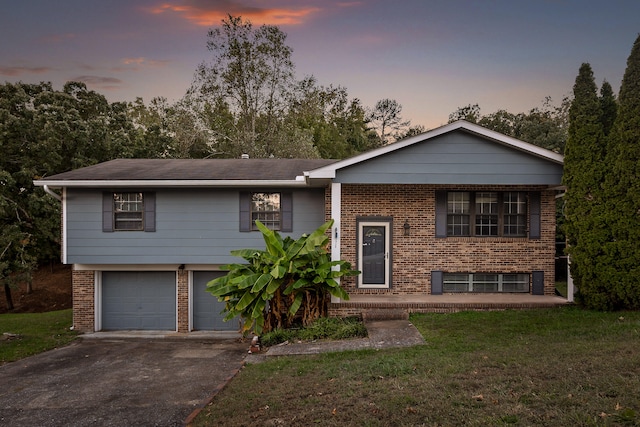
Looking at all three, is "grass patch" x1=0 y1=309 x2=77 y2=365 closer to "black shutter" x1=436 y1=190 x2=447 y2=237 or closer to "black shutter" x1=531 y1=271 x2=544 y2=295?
"black shutter" x1=436 y1=190 x2=447 y2=237

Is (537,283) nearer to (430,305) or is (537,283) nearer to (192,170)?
(430,305)

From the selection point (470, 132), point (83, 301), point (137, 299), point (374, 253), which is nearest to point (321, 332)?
point (374, 253)

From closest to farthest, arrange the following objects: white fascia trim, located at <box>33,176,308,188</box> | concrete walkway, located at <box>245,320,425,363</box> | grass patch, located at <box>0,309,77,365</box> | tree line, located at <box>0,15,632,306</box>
→ concrete walkway, located at <box>245,320,425,363</box>, grass patch, located at <box>0,309,77,365</box>, white fascia trim, located at <box>33,176,308,188</box>, tree line, located at <box>0,15,632,306</box>

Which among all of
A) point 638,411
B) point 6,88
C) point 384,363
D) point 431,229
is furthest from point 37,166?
point 638,411

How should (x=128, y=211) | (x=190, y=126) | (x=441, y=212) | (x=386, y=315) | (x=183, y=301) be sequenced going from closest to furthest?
(x=386, y=315)
(x=441, y=212)
(x=128, y=211)
(x=183, y=301)
(x=190, y=126)

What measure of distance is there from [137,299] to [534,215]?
11798mm

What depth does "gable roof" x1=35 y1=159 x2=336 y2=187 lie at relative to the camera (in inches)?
456

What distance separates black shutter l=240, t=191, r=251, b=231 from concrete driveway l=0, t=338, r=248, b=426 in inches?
128

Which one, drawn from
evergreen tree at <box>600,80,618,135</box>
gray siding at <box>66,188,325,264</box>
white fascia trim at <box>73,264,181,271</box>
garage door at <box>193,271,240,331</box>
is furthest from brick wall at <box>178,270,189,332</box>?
evergreen tree at <box>600,80,618,135</box>

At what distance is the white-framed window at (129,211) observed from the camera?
1225 cm

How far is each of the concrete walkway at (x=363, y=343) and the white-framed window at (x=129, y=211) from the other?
600 cm

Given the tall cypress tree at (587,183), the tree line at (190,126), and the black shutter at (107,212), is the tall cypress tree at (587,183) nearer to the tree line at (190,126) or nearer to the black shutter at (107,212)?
the black shutter at (107,212)

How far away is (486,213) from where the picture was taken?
1180 centimetres

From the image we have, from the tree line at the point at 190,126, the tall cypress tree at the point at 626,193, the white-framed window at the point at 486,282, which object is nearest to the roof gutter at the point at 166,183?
the white-framed window at the point at 486,282
